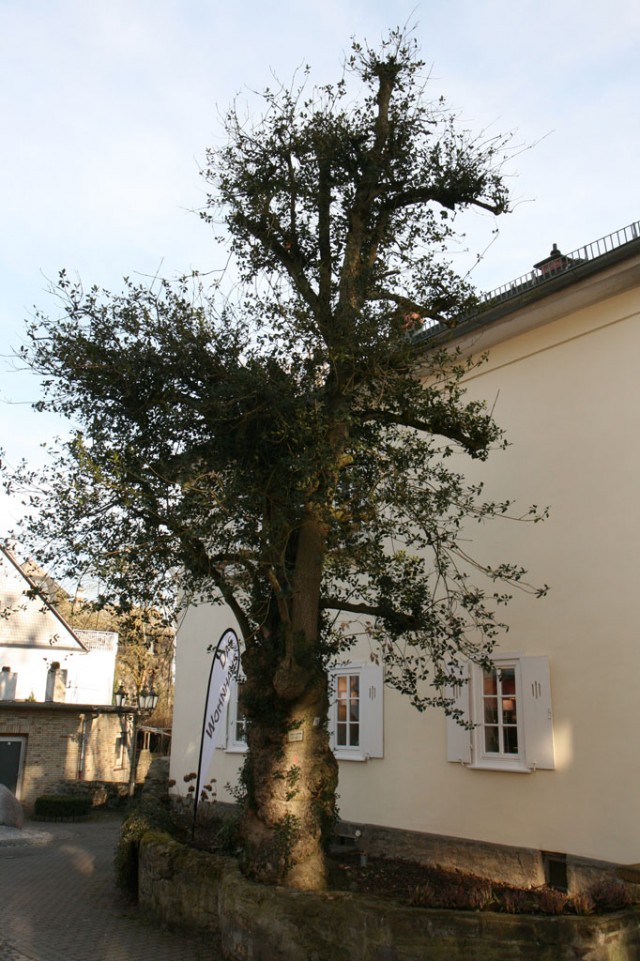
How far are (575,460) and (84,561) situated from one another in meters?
5.85

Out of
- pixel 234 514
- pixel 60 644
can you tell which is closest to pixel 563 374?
pixel 234 514

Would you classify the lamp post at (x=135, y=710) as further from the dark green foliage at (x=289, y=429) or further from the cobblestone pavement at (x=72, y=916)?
the dark green foliage at (x=289, y=429)

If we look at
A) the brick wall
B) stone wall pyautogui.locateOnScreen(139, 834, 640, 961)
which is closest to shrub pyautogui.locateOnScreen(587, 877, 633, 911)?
stone wall pyautogui.locateOnScreen(139, 834, 640, 961)

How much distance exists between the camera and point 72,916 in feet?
30.6

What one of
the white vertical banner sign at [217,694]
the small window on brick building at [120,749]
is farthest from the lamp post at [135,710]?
the white vertical banner sign at [217,694]

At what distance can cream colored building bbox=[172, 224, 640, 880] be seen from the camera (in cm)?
867

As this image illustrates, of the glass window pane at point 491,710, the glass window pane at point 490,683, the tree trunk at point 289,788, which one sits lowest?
the tree trunk at point 289,788

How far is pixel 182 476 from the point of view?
7.73 m

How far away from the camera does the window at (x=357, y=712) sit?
11.6 meters

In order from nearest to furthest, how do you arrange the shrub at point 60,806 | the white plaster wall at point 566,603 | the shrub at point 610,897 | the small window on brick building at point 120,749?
the shrub at point 610,897, the white plaster wall at point 566,603, the shrub at point 60,806, the small window on brick building at point 120,749

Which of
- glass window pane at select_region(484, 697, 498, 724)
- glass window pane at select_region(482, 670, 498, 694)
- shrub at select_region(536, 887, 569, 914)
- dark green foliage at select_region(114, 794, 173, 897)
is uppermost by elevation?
glass window pane at select_region(482, 670, 498, 694)

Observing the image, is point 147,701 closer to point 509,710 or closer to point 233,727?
point 233,727

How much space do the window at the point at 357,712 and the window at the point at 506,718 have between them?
1.54m

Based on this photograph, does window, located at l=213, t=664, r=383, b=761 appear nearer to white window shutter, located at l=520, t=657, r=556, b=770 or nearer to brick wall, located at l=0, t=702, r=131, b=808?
white window shutter, located at l=520, t=657, r=556, b=770
